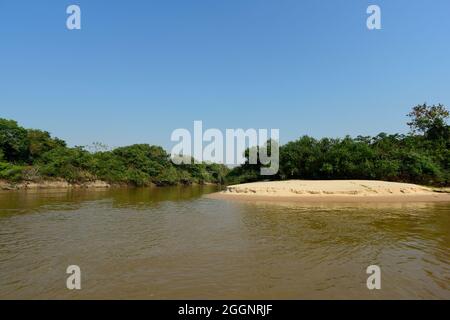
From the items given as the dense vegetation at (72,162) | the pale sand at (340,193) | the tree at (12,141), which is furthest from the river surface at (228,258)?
the tree at (12,141)

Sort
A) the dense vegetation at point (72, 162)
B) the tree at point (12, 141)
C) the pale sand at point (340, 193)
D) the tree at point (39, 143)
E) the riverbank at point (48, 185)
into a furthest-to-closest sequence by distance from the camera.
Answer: the tree at point (39, 143), the tree at point (12, 141), the dense vegetation at point (72, 162), the riverbank at point (48, 185), the pale sand at point (340, 193)

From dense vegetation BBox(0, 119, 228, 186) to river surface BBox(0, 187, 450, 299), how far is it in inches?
1755

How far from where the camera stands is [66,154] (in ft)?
201

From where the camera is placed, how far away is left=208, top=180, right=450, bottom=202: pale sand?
25.5 metres

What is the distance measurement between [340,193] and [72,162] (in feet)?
172

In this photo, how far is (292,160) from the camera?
41.2 m

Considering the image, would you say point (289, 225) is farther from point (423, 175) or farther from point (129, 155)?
point (129, 155)

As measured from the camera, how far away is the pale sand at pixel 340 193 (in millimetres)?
25516

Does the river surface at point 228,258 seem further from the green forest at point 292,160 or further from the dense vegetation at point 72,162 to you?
the dense vegetation at point 72,162

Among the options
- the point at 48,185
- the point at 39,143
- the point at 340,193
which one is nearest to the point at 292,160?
the point at 340,193

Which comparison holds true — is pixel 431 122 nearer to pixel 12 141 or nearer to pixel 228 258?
pixel 228 258

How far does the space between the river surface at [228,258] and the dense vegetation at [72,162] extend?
4457 cm

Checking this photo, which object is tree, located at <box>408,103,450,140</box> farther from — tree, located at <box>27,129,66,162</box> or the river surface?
tree, located at <box>27,129,66,162</box>
